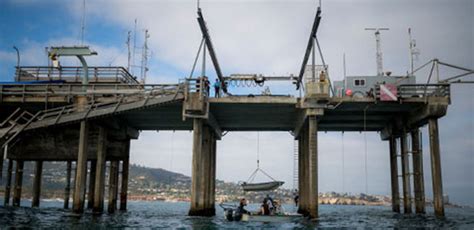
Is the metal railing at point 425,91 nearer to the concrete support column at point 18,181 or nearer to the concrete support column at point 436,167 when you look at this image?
the concrete support column at point 436,167

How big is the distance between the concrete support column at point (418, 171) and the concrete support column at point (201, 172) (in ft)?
65.0

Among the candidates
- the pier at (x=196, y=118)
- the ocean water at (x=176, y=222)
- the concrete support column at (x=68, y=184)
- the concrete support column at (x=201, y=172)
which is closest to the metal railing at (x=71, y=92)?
the pier at (x=196, y=118)

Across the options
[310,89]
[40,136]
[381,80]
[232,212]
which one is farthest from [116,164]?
[381,80]

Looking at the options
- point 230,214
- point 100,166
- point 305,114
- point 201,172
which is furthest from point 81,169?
point 305,114

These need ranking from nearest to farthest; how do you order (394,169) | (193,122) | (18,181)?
1. (193,122)
2. (18,181)
3. (394,169)

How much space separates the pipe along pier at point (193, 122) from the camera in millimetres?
37125

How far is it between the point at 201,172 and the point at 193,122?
211 inches

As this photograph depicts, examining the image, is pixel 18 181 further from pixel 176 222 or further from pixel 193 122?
pixel 176 222

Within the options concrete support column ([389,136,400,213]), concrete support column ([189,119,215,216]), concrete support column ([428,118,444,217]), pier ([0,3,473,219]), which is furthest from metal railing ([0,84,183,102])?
concrete support column ([389,136,400,213])

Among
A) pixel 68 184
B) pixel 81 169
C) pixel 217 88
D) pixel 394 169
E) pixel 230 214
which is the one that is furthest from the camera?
pixel 68 184

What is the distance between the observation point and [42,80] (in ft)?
156

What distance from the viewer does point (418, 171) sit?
42844 mm

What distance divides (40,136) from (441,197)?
3635 cm

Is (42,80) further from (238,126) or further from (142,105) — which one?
(238,126)
